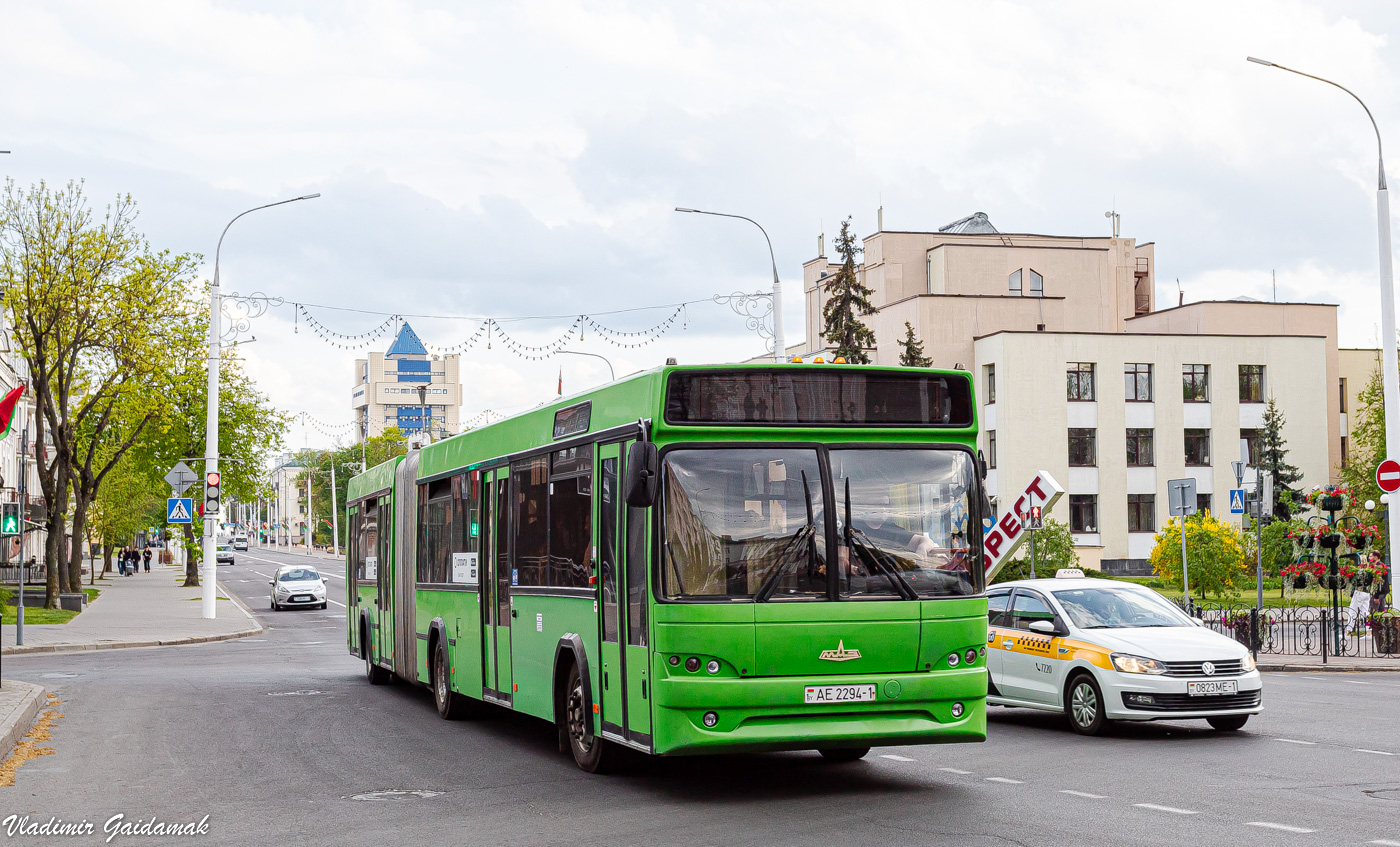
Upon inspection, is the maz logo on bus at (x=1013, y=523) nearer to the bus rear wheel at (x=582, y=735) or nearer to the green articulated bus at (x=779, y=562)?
the bus rear wheel at (x=582, y=735)

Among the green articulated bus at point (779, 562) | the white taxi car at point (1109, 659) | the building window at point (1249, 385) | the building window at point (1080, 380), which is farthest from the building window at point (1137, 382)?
the green articulated bus at point (779, 562)

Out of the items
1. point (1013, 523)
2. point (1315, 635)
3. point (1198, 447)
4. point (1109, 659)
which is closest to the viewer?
point (1109, 659)

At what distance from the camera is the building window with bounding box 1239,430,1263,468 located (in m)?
68.7

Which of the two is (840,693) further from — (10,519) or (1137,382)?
(1137,382)

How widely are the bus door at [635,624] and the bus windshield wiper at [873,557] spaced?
1.33 m

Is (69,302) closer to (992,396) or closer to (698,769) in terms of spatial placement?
(698,769)

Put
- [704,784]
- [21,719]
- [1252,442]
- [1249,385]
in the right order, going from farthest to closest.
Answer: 1. [1249,385]
2. [1252,442]
3. [21,719]
4. [704,784]

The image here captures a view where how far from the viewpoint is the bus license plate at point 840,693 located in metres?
9.94

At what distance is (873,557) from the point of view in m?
10.1

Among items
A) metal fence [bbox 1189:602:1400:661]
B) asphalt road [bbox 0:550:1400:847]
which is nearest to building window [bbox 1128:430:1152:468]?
metal fence [bbox 1189:602:1400:661]

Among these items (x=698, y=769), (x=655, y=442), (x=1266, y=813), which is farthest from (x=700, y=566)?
(x=1266, y=813)

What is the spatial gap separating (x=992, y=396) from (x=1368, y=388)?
22.1 meters

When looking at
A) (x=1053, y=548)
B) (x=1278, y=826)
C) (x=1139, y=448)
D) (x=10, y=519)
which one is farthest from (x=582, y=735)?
(x=1139, y=448)

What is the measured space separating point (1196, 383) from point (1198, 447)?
290cm
